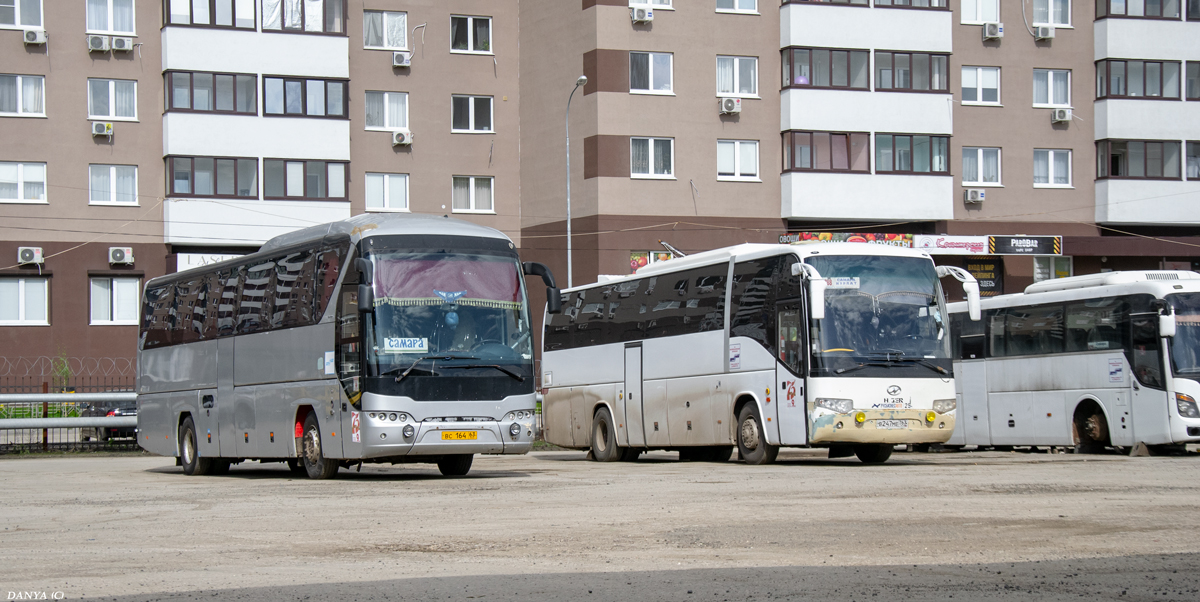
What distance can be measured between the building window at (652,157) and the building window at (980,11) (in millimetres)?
11986

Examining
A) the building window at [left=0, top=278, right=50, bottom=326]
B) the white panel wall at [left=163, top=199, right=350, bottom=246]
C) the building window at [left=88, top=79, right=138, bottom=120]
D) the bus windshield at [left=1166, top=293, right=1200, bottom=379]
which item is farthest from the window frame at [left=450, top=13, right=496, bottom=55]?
the bus windshield at [left=1166, top=293, right=1200, bottom=379]

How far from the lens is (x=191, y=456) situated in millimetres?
23172

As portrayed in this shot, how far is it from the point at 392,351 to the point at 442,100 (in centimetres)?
3205

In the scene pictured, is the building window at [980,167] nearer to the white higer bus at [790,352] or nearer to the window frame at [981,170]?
the window frame at [981,170]

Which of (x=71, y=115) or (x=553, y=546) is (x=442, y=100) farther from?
(x=553, y=546)

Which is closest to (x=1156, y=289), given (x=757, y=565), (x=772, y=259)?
(x=772, y=259)

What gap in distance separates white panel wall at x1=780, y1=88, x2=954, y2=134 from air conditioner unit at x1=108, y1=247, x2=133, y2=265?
72.2ft

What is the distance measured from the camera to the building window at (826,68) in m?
47.9

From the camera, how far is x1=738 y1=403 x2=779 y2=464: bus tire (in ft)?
73.8

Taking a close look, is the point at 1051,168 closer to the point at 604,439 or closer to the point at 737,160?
the point at 737,160

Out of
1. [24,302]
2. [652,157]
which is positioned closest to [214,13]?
[24,302]

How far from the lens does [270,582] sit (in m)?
8.48

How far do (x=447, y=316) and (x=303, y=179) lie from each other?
97.5ft

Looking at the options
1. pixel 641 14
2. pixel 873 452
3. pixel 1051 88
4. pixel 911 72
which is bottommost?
pixel 873 452
